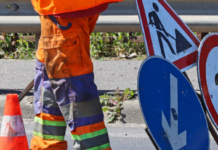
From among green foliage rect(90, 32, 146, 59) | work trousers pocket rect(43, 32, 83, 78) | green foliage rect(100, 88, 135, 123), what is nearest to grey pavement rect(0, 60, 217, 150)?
green foliage rect(100, 88, 135, 123)

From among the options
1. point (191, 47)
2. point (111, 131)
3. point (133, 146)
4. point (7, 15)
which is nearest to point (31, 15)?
point (7, 15)

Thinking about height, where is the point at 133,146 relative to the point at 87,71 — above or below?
below

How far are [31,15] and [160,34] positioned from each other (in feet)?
6.99

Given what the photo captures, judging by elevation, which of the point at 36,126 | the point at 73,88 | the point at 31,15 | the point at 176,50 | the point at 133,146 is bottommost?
the point at 133,146

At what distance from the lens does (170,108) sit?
205 cm

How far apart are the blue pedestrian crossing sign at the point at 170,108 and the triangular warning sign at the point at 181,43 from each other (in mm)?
215

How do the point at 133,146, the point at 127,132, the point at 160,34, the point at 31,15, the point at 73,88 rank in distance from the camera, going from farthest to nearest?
the point at 31,15 → the point at 127,132 → the point at 133,146 → the point at 73,88 → the point at 160,34

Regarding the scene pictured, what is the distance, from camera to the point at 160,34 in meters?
2.14

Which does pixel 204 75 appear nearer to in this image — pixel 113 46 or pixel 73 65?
pixel 73 65

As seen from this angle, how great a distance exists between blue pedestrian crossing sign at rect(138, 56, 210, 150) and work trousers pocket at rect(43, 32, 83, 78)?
49 centimetres

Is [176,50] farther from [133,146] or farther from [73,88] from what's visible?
[133,146]

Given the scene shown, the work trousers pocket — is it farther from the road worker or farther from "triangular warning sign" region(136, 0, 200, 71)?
"triangular warning sign" region(136, 0, 200, 71)

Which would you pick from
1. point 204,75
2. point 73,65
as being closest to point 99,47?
point 73,65

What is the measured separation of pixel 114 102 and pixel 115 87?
0.57 m
